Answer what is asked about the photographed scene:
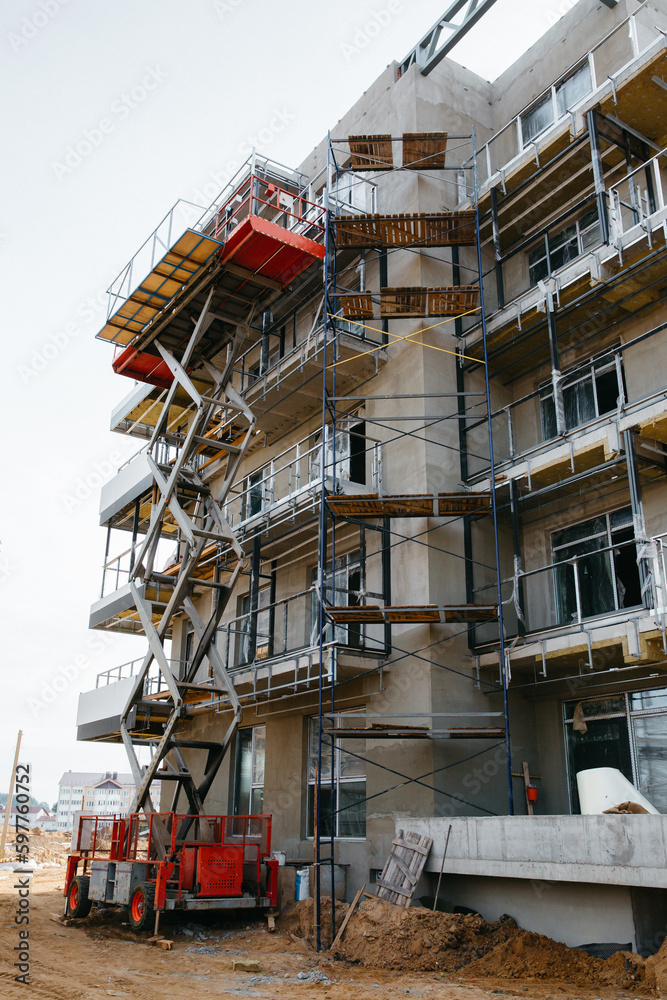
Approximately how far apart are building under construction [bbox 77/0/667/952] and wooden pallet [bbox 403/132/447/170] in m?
0.08

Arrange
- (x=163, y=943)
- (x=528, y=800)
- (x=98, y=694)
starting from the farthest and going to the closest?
(x=98, y=694), (x=528, y=800), (x=163, y=943)

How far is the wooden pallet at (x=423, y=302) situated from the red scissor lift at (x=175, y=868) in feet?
A: 32.5

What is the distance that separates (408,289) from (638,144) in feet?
15.8

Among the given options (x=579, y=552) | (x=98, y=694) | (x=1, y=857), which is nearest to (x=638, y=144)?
(x=579, y=552)

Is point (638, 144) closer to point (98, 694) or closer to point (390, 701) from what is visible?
point (390, 701)

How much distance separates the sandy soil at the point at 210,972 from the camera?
Answer: 8.91 m

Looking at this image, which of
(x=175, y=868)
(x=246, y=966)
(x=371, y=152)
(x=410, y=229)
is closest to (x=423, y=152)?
(x=371, y=152)

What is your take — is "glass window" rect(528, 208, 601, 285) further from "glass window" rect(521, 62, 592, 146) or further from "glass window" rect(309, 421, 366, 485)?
"glass window" rect(309, 421, 366, 485)

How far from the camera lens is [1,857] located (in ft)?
105

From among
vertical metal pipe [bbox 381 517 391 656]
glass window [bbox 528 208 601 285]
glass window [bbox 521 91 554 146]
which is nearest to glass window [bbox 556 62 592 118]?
glass window [bbox 521 91 554 146]

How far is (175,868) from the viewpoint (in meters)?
12.9

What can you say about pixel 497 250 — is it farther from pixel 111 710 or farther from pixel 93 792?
pixel 93 792

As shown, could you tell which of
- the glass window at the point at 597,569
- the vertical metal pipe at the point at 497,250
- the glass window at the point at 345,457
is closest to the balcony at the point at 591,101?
the vertical metal pipe at the point at 497,250

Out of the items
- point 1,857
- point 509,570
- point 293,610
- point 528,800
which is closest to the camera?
point 528,800
